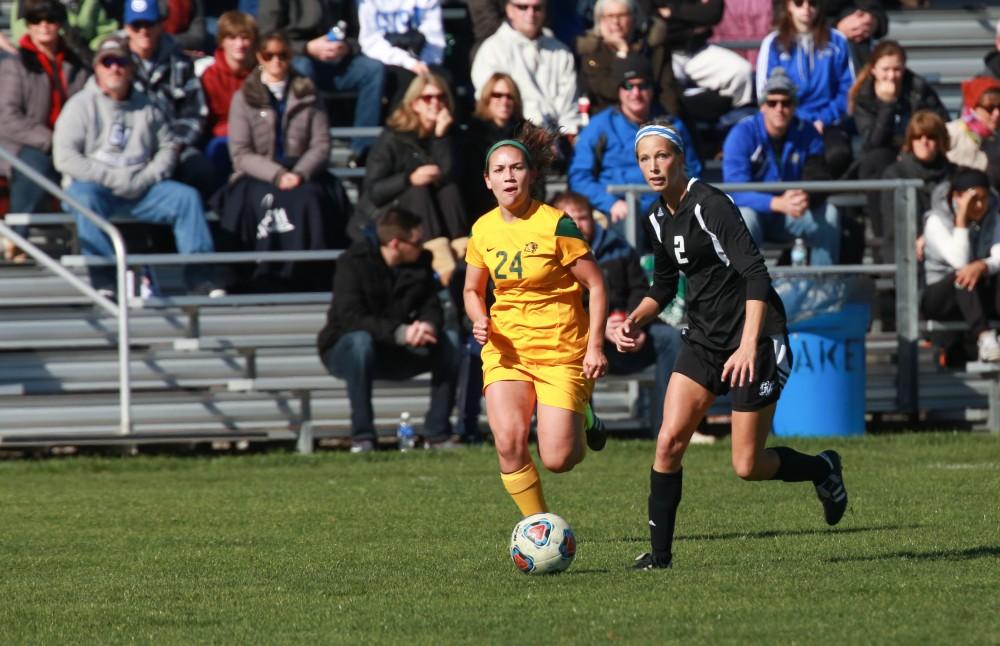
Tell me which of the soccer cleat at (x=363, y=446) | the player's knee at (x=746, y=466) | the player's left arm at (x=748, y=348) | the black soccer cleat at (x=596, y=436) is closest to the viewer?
the player's left arm at (x=748, y=348)

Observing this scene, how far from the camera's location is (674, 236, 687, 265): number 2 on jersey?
7.62 meters

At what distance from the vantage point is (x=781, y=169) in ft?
49.7

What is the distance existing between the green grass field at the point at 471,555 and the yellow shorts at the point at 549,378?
70 centimetres

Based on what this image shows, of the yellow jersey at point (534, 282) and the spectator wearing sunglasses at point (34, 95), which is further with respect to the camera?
the spectator wearing sunglasses at point (34, 95)

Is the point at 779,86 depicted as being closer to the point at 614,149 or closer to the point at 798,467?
the point at 614,149

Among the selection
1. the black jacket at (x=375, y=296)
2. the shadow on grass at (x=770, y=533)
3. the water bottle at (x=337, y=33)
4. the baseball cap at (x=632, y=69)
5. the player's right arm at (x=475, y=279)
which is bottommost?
the shadow on grass at (x=770, y=533)

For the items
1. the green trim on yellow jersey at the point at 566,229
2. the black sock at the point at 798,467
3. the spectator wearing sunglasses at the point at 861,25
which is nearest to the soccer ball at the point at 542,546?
the black sock at the point at 798,467

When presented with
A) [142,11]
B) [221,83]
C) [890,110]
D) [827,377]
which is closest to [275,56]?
[221,83]

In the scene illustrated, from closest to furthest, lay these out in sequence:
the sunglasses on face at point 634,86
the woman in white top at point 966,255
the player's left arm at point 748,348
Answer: the player's left arm at point 748,348
the woman in white top at point 966,255
the sunglasses on face at point 634,86

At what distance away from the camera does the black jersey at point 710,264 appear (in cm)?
744

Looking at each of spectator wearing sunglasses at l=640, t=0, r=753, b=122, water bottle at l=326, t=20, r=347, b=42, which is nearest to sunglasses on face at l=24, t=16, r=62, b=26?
water bottle at l=326, t=20, r=347, b=42

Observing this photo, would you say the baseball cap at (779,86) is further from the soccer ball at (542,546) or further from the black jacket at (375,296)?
the soccer ball at (542,546)

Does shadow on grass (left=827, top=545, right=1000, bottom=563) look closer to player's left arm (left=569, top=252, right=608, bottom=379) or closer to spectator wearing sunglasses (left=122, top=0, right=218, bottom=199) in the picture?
player's left arm (left=569, top=252, right=608, bottom=379)

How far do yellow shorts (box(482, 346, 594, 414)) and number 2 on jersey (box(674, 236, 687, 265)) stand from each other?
792 millimetres
